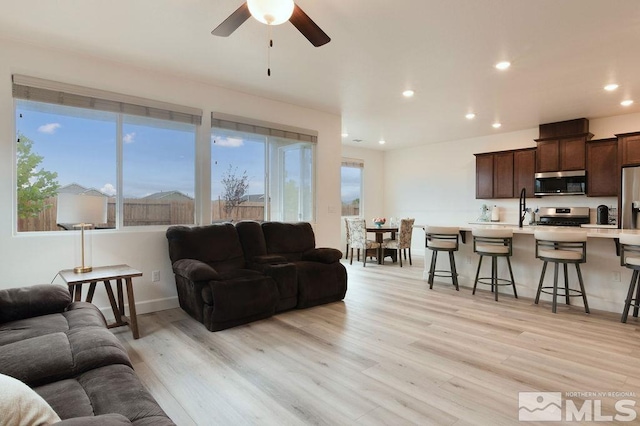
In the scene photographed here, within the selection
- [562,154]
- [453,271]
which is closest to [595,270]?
[453,271]

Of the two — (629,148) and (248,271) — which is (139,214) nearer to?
(248,271)

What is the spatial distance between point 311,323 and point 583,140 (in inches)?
221

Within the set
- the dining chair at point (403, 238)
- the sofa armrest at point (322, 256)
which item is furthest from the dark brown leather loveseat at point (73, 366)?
the dining chair at point (403, 238)

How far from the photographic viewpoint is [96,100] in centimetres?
351

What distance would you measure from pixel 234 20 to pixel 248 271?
8.19 feet

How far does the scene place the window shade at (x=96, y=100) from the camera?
10.4 ft

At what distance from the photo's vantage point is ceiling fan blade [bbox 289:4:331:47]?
215cm

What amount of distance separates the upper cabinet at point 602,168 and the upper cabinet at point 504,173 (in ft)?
2.90

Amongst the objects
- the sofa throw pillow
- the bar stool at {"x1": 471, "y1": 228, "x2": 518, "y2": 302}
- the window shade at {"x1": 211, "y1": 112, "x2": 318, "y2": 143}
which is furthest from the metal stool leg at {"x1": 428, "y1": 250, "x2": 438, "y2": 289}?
the sofa throw pillow

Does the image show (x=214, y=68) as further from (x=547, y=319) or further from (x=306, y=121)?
(x=547, y=319)

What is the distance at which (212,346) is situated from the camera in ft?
9.51

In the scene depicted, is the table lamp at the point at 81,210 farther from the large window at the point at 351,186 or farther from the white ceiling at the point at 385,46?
the large window at the point at 351,186
